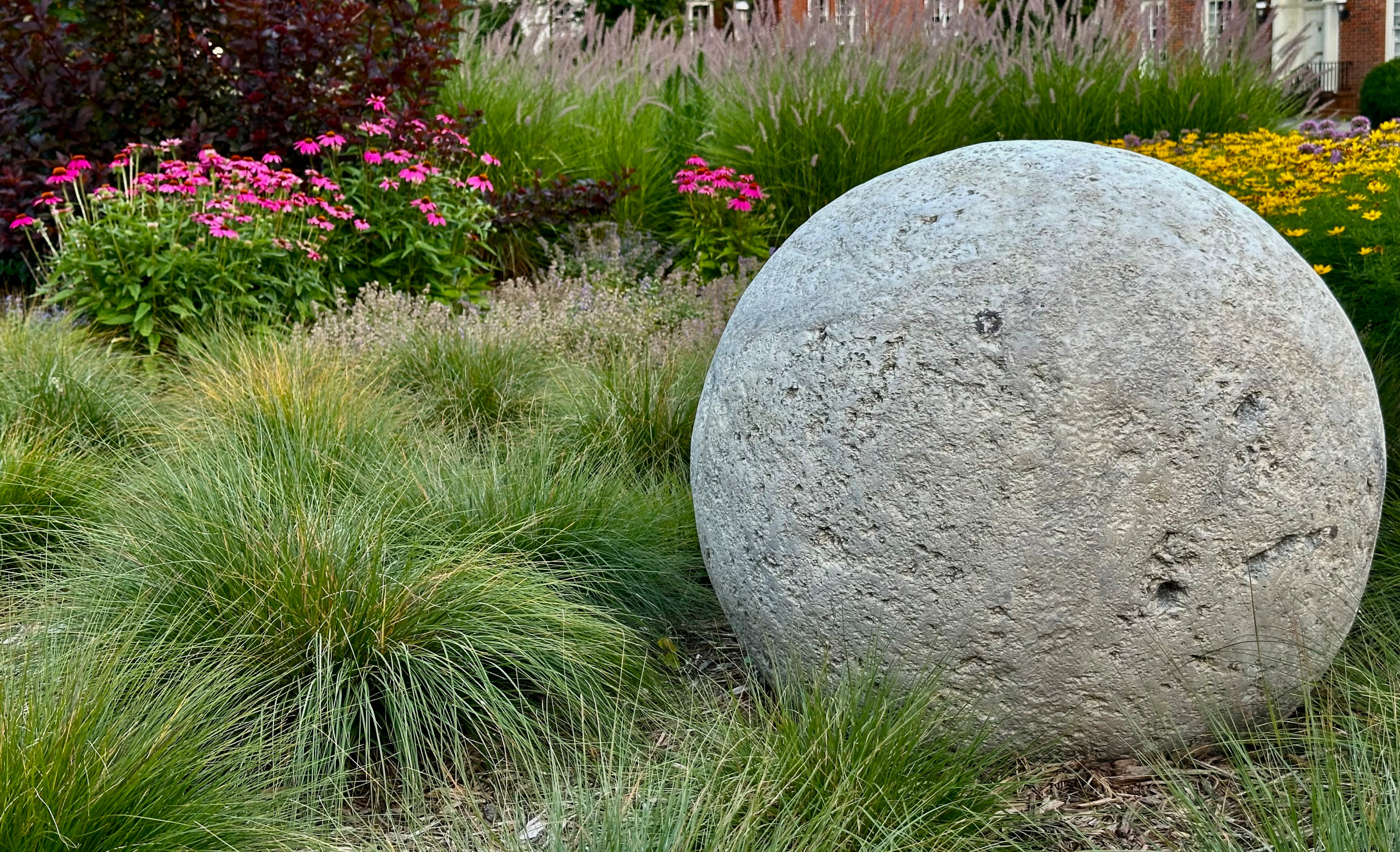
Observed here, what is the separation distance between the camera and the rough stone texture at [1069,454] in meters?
2.43

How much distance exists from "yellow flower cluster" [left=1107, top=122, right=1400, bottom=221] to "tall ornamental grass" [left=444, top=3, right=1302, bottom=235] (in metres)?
1.57

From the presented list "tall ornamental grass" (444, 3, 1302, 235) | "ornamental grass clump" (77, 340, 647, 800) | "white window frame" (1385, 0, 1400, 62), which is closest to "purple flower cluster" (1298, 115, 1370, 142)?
"tall ornamental grass" (444, 3, 1302, 235)

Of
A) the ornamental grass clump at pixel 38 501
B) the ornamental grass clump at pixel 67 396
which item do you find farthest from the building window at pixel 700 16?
the ornamental grass clump at pixel 38 501

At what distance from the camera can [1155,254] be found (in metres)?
2.53

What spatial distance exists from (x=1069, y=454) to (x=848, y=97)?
19.2ft

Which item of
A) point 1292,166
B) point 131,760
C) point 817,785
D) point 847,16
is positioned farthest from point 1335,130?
point 131,760

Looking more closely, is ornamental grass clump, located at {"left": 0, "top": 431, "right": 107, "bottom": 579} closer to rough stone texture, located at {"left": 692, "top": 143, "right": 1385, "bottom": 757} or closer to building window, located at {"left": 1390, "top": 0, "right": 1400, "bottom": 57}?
rough stone texture, located at {"left": 692, "top": 143, "right": 1385, "bottom": 757}

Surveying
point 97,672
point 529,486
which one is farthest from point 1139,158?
point 97,672

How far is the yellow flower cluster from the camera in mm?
5141

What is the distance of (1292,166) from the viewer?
6.07 m

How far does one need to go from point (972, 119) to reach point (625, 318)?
366cm

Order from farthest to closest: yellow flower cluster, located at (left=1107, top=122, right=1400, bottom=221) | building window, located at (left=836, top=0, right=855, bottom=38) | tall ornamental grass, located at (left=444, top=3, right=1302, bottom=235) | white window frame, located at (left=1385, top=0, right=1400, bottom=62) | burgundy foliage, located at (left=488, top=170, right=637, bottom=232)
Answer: white window frame, located at (left=1385, top=0, right=1400, bottom=62) → building window, located at (left=836, top=0, right=855, bottom=38) → tall ornamental grass, located at (left=444, top=3, right=1302, bottom=235) → burgundy foliage, located at (left=488, top=170, right=637, bottom=232) → yellow flower cluster, located at (left=1107, top=122, right=1400, bottom=221)

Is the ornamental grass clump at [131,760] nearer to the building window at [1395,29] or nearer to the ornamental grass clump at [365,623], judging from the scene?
the ornamental grass clump at [365,623]

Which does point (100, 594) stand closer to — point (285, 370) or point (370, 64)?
point (285, 370)
